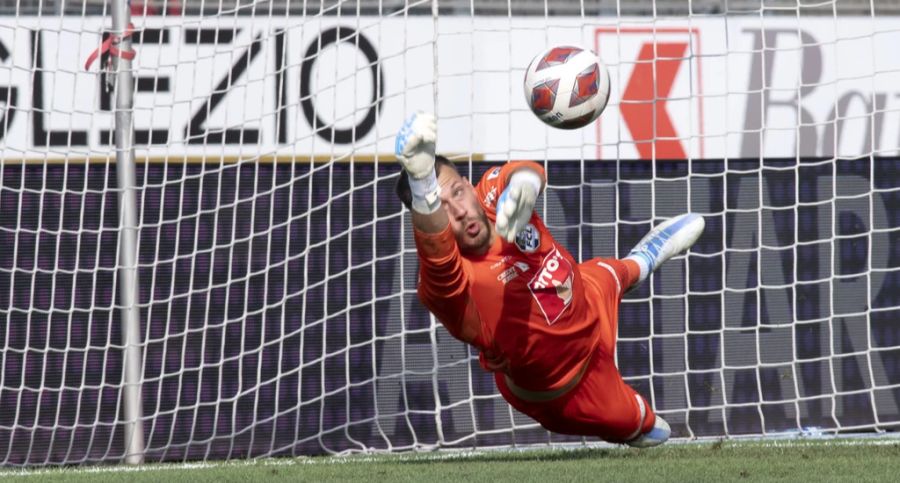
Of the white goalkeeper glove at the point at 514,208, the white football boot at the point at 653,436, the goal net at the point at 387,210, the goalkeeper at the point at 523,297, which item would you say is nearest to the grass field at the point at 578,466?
the white football boot at the point at 653,436

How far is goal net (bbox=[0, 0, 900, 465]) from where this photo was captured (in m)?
6.96

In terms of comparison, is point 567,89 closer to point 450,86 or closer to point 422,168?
point 422,168

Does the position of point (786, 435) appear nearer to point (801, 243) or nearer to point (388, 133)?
point (801, 243)

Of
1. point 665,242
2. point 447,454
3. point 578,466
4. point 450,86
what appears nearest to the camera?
point 578,466

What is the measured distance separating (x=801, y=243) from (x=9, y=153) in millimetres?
4390

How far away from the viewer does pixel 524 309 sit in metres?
5.08

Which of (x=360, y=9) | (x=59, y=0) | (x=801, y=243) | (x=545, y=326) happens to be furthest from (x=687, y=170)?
(x=59, y=0)

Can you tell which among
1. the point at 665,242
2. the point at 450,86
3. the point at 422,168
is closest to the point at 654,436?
the point at 665,242

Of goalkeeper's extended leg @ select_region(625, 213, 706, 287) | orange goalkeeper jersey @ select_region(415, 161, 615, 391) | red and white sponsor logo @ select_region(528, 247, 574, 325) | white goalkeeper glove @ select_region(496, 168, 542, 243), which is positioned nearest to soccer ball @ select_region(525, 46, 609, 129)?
orange goalkeeper jersey @ select_region(415, 161, 615, 391)

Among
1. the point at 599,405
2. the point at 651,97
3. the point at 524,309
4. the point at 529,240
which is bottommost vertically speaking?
the point at 599,405

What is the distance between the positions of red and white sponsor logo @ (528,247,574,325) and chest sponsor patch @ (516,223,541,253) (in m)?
0.08

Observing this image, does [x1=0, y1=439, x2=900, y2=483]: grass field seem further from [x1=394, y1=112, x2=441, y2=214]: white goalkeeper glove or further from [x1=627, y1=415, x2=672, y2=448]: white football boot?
[x1=394, y1=112, x2=441, y2=214]: white goalkeeper glove

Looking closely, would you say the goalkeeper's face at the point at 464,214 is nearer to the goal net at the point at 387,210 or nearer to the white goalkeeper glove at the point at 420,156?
the white goalkeeper glove at the point at 420,156

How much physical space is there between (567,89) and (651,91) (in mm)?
2370
